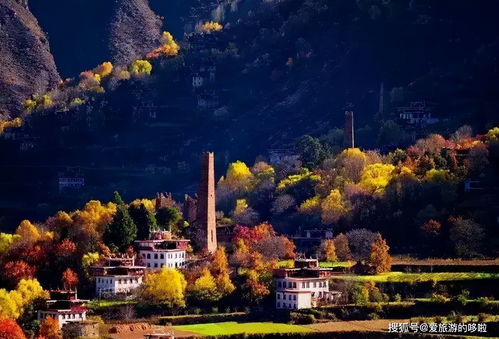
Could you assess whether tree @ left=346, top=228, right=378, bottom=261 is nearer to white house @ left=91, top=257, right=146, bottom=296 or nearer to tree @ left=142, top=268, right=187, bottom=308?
tree @ left=142, top=268, right=187, bottom=308

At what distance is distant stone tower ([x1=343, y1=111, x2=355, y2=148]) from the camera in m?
Answer: 162

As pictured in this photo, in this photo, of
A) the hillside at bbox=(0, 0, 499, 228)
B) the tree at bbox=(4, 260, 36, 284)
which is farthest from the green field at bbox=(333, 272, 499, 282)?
the hillside at bbox=(0, 0, 499, 228)

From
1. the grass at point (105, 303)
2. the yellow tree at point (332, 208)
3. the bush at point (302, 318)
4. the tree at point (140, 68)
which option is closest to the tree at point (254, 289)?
the bush at point (302, 318)

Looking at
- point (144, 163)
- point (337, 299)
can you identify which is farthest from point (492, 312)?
point (144, 163)

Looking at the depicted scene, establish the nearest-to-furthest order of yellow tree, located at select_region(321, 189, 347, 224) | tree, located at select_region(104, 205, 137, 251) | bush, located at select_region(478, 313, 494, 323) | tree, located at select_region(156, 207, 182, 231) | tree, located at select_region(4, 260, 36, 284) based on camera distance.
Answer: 1. bush, located at select_region(478, 313, 494, 323)
2. tree, located at select_region(4, 260, 36, 284)
3. tree, located at select_region(104, 205, 137, 251)
4. tree, located at select_region(156, 207, 182, 231)
5. yellow tree, located at select_region(321, 189, 347, 224)

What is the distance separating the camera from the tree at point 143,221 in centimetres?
13589

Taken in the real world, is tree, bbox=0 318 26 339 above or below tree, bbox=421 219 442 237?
below

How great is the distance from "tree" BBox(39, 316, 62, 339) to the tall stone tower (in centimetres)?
1760

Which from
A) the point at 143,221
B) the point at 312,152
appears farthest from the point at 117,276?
the point at 312,152

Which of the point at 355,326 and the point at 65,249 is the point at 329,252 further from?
the point at 355,326

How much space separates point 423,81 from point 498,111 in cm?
1076

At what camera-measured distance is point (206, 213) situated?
453 feet

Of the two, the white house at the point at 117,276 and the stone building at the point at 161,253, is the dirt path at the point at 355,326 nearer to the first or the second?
the white house at the point at 117,276

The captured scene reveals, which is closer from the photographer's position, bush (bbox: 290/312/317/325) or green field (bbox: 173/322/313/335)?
green field (bbox: 173/322/313/335)
